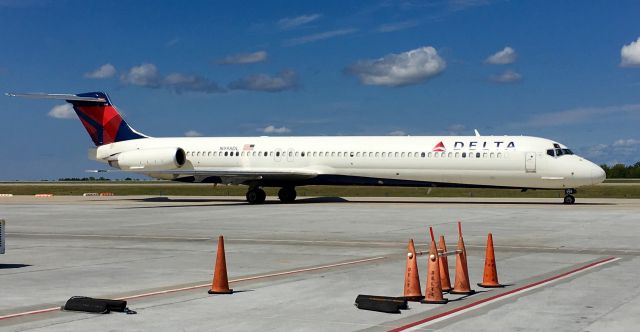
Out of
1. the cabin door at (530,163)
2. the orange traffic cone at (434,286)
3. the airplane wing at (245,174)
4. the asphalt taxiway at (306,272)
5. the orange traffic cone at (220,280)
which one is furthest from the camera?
the airplane wing at (245,174)

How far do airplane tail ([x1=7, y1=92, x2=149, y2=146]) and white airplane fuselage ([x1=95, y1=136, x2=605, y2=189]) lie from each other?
8.83ft

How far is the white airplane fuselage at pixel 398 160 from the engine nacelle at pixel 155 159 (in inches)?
6.4

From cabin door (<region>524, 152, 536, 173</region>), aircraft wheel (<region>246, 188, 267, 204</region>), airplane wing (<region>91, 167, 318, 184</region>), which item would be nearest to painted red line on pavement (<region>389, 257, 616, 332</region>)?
cabin door (<region>524, 152, 536, 173</region>)

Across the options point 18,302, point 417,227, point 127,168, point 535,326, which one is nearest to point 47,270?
point 18,302

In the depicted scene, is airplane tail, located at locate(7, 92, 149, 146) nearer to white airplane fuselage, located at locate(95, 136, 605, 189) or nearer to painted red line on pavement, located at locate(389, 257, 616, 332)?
white airplane fuselage, located at locate(95, 136, 605, 189)

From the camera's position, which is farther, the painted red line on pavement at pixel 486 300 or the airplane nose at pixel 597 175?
the airplane nose at pixel 597 175

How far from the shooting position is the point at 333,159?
40.5m

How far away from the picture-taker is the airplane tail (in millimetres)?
46312

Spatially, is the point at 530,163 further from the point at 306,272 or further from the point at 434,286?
the point at 434,286

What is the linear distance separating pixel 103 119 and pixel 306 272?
114 ft

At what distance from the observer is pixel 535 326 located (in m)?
9.02

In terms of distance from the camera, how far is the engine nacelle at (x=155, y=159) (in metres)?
43.1

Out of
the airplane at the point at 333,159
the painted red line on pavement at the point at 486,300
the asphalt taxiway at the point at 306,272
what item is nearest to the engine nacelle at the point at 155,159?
the airplane at the point at 333,159

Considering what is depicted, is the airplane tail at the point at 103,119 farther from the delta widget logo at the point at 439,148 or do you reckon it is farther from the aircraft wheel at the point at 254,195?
the delta widget logo at the point at 439,148
